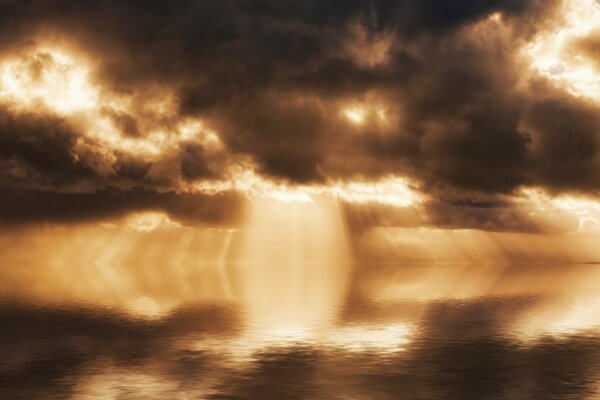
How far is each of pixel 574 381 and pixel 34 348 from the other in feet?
197

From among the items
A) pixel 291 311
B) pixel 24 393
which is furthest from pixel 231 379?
pixel 291 311

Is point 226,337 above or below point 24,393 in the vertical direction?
above

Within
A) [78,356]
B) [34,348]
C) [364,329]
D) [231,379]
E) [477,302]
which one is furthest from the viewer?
[477,302]

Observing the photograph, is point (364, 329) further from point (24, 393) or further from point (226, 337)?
point (24, 393)

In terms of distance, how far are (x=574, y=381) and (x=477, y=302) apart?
10680cm

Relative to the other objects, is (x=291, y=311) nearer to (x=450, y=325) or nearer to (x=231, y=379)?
(x=450, y=325)

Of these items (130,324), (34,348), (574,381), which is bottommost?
(574,381)

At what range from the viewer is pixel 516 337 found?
93.6 m

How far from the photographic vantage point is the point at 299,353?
76.1 metres

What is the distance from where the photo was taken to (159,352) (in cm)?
7762

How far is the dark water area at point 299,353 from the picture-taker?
56031mm

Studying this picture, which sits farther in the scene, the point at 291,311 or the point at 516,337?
the point at 291,311

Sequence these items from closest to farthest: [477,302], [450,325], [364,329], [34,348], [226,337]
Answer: [34,348] → [226,337] → [364,329] → [450,325] → [477,302]

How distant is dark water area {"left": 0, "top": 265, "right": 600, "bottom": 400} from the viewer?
56.0 meters
